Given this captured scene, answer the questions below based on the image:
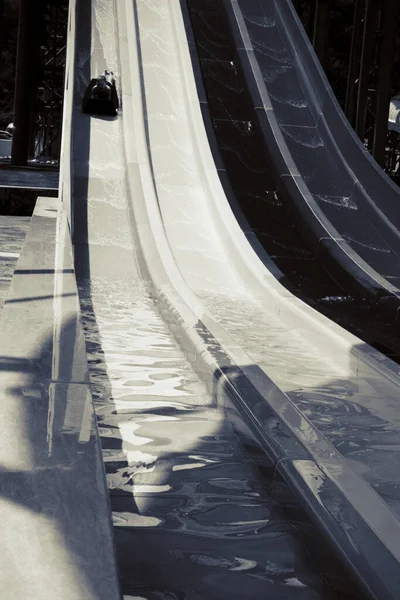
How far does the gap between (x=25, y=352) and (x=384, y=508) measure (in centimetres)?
104

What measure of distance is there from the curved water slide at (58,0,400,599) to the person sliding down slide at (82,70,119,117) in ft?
Answer: 0.45

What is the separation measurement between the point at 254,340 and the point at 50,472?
2.92 m

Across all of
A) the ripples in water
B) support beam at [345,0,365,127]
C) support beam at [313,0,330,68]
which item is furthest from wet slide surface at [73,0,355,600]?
support beam at [313,0,330,68]

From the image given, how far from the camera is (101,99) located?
28.4 ft

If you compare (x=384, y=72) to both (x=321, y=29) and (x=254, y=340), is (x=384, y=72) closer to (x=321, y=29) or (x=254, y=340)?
(x=321, y=29)

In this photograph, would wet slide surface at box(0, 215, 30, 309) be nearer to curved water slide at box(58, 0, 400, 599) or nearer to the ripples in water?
curved water slide at box(58, 0, 400, 599)

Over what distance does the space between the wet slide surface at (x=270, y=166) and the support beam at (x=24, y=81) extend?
352 centimetres

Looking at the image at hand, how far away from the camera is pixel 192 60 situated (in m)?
9.61

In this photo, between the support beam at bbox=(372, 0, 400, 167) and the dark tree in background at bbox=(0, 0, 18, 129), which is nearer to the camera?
the support beam at bbox=(372, 0, 400, 167)

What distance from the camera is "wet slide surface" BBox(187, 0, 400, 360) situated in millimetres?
5848

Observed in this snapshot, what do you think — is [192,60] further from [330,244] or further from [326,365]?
[326,365]

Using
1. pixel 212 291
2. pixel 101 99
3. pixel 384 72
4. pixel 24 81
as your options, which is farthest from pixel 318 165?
pixel 384 72

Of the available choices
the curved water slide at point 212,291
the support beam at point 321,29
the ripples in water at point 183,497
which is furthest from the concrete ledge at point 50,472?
the support beam at point 321,29

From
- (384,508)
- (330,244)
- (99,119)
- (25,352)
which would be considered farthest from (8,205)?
(384,508)
